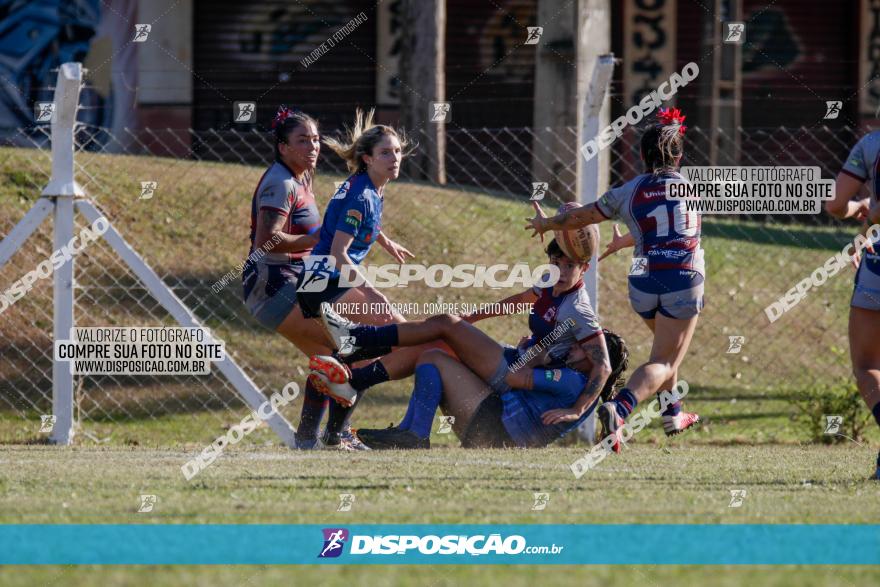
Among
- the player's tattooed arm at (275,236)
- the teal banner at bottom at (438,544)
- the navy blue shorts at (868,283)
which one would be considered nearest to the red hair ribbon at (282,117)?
the player's tattooed arm at (275,236)

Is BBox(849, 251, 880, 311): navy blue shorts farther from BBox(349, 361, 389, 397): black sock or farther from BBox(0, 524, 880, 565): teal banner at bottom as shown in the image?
BBox(349, 361, 389, 397): black sock

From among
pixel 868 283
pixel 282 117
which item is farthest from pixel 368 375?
pixel 868 283

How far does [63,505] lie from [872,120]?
61.4ft

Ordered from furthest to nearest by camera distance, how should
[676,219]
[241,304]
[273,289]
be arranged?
[241,304] → [273,289] → [676,219]

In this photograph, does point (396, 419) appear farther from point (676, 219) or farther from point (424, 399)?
point (676, 219)

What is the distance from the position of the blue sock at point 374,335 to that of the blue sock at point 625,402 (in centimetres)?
141

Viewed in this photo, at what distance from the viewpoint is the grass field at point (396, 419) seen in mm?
4844

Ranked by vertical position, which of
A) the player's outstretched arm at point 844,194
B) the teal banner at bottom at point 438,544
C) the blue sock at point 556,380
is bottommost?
the blue sock at point 556,380

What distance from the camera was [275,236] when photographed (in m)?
7.72

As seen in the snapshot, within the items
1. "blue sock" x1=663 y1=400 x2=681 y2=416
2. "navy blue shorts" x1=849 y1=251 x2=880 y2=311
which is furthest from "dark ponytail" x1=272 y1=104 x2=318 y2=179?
"navy blue shorts" x1=849 y1=251 x2=880 y2=311

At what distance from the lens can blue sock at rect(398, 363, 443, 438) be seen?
24.4 feet

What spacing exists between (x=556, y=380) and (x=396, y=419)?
2.60 meters

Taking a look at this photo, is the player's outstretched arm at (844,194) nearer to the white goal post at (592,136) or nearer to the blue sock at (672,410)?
the blue sock at (672,410)

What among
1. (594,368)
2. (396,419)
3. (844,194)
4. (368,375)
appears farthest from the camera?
(396,419)
